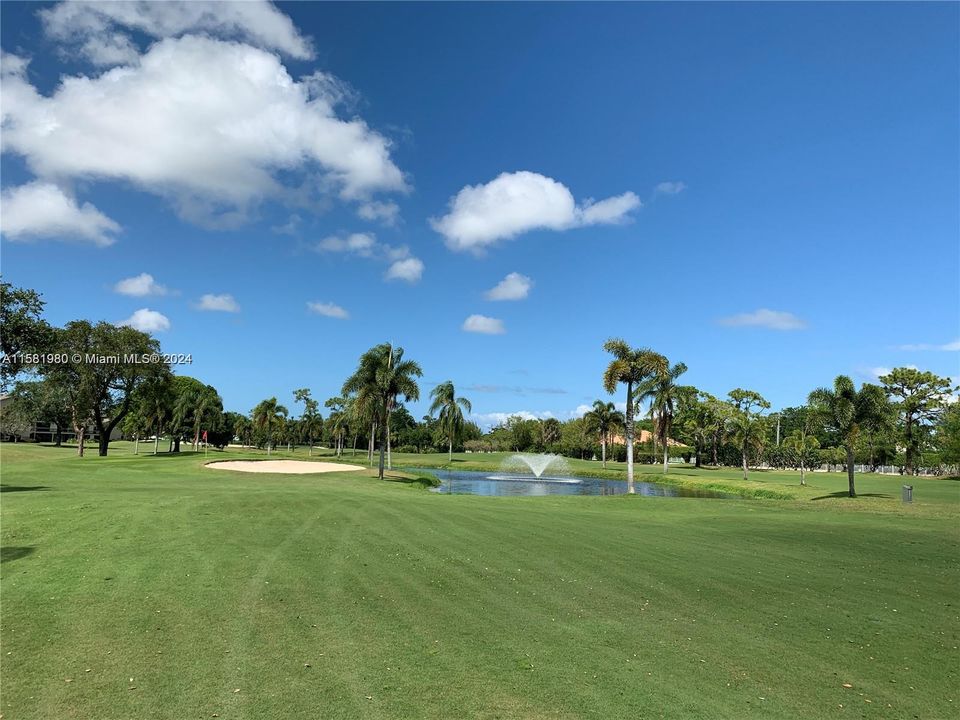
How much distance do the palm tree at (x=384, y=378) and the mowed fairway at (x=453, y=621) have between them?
2519 centimetres

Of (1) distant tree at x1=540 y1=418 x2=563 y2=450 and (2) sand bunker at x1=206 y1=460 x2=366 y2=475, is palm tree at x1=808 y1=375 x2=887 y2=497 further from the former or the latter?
(1) distant tree at x1=540 y1=418 x2=563 y2=450

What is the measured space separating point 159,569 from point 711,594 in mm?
10108

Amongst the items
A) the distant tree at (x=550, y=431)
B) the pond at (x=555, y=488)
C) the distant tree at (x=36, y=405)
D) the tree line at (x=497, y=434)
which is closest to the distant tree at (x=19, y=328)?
the tree line at (x=497, y=434)

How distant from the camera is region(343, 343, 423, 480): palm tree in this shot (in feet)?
137

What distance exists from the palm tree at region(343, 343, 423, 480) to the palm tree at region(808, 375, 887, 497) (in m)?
28.4

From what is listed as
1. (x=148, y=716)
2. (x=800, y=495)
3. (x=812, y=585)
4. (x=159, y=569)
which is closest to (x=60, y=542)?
(x=159, y=569)

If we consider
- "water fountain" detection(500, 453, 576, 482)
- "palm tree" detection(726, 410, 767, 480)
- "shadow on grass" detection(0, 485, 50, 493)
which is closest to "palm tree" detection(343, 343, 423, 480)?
"shadow on grass" detection(0, 485, 50, 493)

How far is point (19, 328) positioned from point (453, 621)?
34028 mm

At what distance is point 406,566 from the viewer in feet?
37.9

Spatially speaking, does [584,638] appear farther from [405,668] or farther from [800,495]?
[800,495]

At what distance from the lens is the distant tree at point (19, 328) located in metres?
30.7

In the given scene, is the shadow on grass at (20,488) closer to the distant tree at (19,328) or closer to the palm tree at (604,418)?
the distant tree at (19,328)

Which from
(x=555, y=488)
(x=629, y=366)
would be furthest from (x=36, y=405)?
(x=629, y=366)

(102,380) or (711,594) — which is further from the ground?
(102,380)
